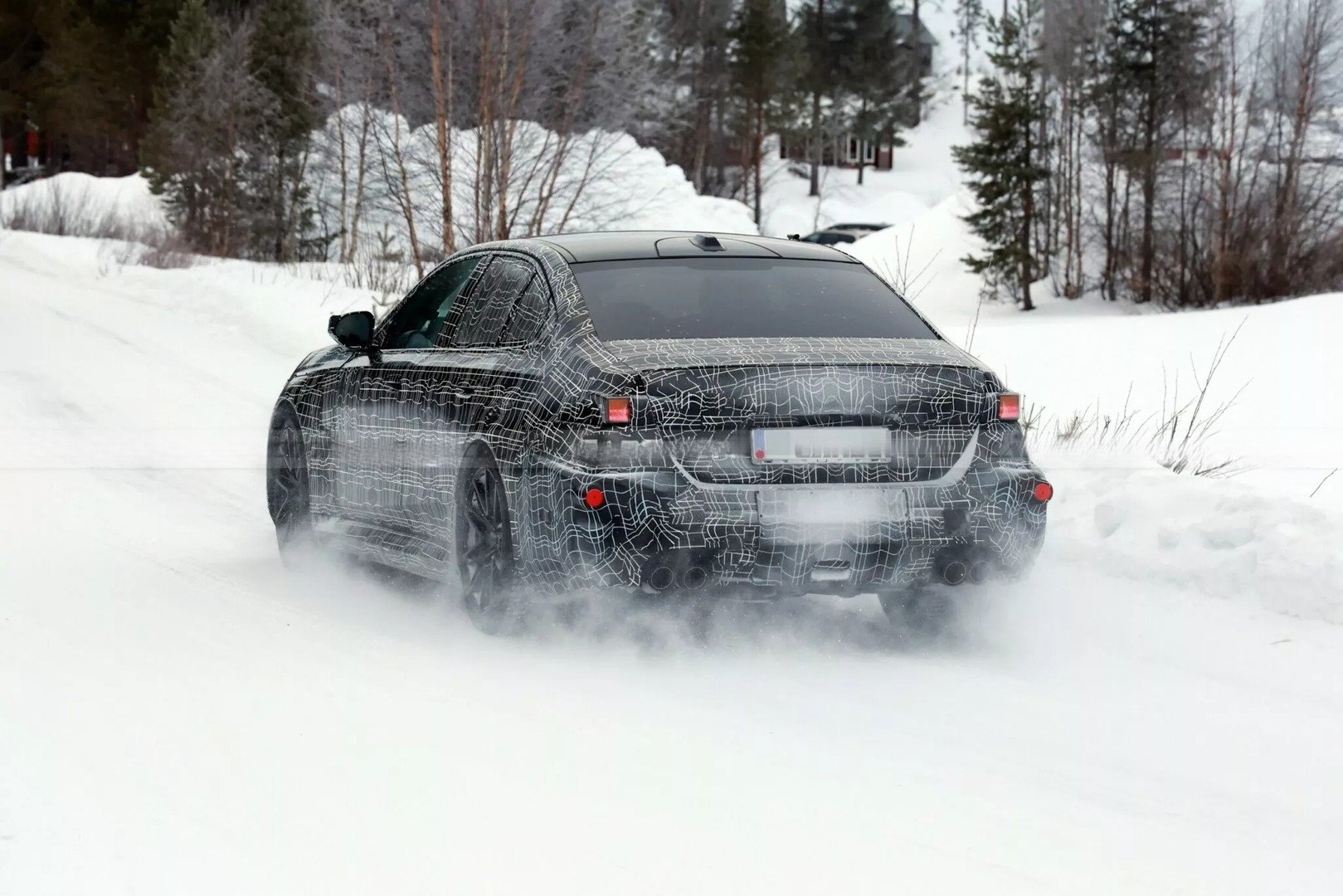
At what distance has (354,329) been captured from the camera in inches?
298

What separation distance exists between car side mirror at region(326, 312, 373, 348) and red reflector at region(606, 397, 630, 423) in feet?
6.90

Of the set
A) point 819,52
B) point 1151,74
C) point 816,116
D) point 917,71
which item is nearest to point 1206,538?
point 1151,74

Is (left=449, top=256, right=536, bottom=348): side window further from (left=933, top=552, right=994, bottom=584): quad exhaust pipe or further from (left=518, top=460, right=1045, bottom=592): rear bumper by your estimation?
(left=933, top=552, right=994, bottom=584): quad exhaust pipe

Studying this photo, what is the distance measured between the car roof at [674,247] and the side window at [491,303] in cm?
17

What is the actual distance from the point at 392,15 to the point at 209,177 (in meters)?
13.0

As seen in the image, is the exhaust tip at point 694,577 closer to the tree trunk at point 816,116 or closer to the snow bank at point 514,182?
the snow bank at point 514,182

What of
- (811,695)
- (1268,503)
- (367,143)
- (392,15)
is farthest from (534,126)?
(811,695)

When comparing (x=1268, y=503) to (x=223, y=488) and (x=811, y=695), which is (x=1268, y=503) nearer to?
(x=811, y=695)

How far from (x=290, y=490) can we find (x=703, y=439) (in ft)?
10.7

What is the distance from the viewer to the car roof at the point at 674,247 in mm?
6770

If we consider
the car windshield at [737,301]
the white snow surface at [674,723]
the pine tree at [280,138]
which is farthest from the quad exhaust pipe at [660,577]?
the pine tree at [280,138]

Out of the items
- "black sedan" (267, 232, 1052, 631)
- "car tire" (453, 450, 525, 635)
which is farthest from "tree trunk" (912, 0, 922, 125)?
"car tire" (453, 450, 525, 635)

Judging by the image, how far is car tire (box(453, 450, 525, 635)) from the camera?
6180mm

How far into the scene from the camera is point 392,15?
91.0 ft
